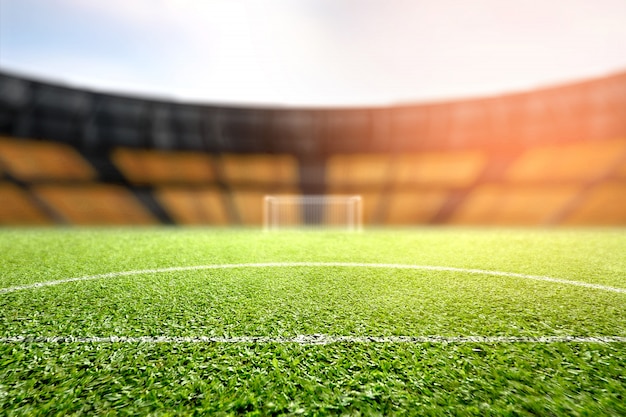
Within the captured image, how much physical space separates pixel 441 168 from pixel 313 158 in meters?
6.34

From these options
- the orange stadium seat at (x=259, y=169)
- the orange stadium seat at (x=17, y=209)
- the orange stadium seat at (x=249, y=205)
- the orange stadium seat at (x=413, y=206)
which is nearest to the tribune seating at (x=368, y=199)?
the orange stadium seat at (x=413, y=206)

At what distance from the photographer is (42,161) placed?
14672 millimetres

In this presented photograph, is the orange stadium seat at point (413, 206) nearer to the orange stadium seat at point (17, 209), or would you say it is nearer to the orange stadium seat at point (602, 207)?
the orange stadium seat at point (602, 207)

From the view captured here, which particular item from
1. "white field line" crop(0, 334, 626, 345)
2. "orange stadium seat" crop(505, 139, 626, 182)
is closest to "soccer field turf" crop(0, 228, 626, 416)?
"white field line" crop(0, 334, 626, 345)

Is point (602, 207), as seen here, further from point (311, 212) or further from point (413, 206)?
point (311, 212)

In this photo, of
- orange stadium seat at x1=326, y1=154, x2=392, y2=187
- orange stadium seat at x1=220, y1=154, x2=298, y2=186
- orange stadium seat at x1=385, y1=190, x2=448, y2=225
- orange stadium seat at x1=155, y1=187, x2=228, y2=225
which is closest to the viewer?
orange stadium seat at x1=155, y1=187, x2=228, y2=225

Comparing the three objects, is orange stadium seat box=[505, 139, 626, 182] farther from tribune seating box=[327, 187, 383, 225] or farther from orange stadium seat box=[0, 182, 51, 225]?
orange stadium seat box=[0, 182, 51, 225]

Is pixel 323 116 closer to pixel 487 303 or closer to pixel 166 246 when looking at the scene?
pixel 166 246

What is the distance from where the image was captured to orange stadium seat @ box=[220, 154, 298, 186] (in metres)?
17.3

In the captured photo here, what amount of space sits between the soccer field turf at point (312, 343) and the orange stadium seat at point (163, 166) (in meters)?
13.8

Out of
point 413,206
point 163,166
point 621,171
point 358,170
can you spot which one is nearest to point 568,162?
point 621,171

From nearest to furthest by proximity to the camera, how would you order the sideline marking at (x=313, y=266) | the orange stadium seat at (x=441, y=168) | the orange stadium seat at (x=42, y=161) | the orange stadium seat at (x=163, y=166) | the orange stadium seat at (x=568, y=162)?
1. the sideline marking at (x=313, y=266)
2. the orange stadium seat at (x=42, y=161)
3. the orange stadium seat at (x=568, y=162)
4. the orange stadium seat at (x=163, y=166)
5. the orange stadium seat at (x=441, y=168)

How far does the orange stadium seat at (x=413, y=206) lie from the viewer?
15.9 metres

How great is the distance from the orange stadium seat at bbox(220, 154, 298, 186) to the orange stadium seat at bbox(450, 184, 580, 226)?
26.3 ft
